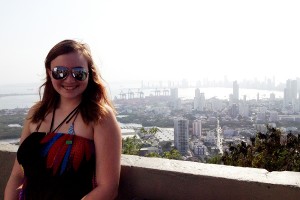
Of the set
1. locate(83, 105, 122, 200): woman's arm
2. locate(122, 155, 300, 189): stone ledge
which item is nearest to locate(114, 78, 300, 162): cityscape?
locate(122, 155, 300, 189): stone ledge

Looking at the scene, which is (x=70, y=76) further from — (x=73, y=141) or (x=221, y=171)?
(x=221, y=171)

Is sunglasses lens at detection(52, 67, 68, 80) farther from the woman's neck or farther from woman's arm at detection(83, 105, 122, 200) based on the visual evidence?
woman's arm at detection(83, 105, 122, 200)

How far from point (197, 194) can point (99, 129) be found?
0.66m

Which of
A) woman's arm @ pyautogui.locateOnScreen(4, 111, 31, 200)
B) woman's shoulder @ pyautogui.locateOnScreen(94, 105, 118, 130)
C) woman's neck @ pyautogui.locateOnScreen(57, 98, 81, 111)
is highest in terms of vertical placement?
woman's neck @ pyautogui.locateOnScreen(57, 98, 81, 111)

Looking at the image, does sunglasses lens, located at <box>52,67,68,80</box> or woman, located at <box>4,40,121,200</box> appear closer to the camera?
woman, located at <box>4,40,121,200</box>

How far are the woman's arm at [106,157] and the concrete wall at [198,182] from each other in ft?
1.38

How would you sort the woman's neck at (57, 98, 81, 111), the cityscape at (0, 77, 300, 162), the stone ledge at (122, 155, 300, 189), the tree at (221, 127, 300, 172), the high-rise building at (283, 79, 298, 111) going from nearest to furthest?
the stone ledge at (122, 155, 300, 189) < the woman's neck at (57, 98, 81, 111) < the tree at (221, 127, 300, 172) < the cityscape at (0, 77, 300, 162) < the high-rise building at (283, 79, 298, 111)

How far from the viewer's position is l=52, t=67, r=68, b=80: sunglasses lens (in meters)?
1.79

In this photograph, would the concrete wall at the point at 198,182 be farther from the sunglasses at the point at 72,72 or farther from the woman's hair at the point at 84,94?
the sunglasses at the point at 72,72

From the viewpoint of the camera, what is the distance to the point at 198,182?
1886mm

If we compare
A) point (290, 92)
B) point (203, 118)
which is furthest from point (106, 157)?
point (290, 92)

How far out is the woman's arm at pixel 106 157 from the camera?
1637 millimetres

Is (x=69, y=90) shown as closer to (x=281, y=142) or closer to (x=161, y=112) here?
(x=281, y=142)

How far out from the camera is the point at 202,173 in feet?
6.20
